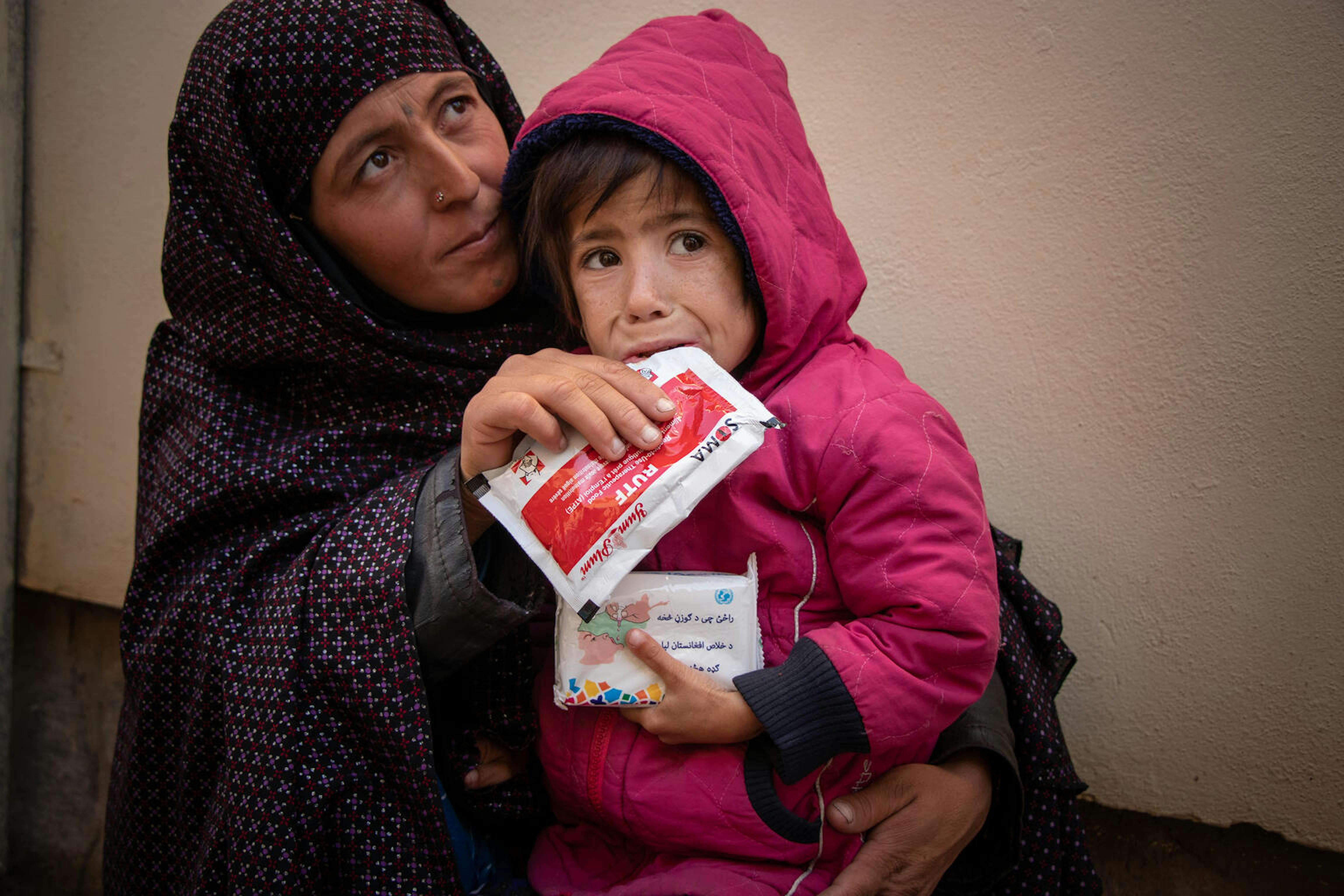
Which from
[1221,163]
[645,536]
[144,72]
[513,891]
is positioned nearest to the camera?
[645,536]

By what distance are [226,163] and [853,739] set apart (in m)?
1.33

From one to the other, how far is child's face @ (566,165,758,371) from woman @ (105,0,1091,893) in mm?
103

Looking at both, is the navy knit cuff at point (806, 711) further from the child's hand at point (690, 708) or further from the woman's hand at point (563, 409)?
the woman's hand at point (563, 409)

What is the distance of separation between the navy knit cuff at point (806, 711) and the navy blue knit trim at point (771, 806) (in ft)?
0.19

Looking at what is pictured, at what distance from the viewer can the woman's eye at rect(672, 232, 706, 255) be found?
3.48ft

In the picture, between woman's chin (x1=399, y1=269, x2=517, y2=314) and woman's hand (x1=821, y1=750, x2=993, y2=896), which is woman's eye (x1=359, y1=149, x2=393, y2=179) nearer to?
woman's chin (x1=399, y1=269, x2=517, y2=314)

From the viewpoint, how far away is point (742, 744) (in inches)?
40.8

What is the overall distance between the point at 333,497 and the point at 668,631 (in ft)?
2.26

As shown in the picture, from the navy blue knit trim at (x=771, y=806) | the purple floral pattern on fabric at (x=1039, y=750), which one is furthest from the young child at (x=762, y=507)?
the purple floral pattern on fabric at (x=1039, y=750)

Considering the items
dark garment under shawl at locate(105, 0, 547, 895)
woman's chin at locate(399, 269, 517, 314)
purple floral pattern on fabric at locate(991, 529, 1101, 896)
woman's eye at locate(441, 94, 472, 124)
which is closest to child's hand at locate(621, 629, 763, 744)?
dark garment under shawl at locate(105, 0, 547, 895)

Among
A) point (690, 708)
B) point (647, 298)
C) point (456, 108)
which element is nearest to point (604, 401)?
point (647, 298)

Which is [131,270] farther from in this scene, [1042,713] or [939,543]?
[1042,713]

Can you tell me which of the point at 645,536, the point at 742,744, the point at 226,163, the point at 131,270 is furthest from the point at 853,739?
the point at 131,270

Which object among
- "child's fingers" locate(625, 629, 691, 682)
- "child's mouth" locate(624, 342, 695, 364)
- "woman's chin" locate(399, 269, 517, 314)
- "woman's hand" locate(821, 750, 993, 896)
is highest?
"child's mouth" locate(624, 342, 695, 364)
